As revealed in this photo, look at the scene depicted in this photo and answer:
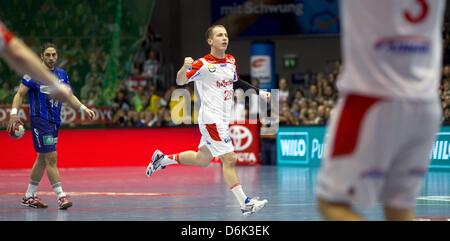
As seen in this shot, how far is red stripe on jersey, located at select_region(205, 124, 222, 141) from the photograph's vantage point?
11555mm

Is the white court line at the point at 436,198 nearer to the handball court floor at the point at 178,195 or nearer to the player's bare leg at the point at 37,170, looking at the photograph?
the handball court floor at the point at 178,195

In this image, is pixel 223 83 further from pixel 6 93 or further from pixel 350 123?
pixel 6 93

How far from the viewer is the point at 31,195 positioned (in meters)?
12.5

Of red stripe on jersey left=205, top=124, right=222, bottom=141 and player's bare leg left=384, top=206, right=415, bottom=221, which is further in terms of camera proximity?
red stripe on jersey left=205, top=124, right=222, bottom=141

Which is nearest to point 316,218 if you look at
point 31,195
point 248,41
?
point 31,195

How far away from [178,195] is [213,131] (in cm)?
291

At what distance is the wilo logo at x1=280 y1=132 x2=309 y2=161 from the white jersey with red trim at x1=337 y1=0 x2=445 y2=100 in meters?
17.2

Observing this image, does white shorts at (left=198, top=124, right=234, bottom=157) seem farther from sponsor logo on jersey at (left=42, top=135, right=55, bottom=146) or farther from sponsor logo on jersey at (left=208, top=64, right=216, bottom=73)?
sponsor logo on jersey at (left=42, top=135, right=55, bottom=146)

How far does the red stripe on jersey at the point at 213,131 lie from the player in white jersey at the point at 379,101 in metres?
6.76

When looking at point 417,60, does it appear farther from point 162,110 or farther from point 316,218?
point 162,110

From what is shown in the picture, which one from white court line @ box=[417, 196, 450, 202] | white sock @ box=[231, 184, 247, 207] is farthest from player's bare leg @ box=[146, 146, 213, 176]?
white court line @ box=[417, 196, 450, 202]

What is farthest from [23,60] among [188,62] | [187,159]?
[187,159]

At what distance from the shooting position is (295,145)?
22391 millimetres

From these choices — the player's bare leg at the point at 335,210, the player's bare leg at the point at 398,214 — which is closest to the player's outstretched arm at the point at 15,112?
the player's bare leg at the point at 398,214
